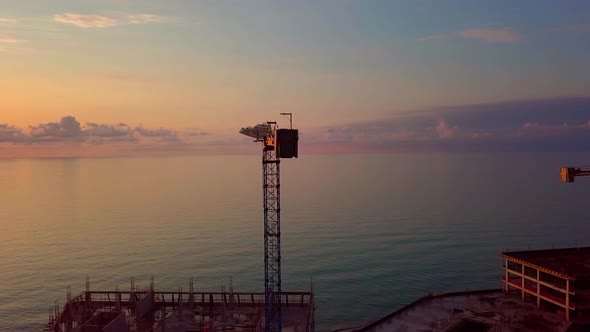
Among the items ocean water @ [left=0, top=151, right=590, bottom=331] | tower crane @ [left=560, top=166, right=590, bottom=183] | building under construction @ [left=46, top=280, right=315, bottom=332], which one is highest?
tower crane @ [left=560, top=166, right=590, bottom=183]

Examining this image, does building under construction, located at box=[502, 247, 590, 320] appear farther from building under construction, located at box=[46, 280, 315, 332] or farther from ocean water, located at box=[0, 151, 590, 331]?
building under construction, located at box=[46, 280, 315, 332]

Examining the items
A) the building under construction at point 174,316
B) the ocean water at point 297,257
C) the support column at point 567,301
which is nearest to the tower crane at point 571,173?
the ocean water at point 297,257

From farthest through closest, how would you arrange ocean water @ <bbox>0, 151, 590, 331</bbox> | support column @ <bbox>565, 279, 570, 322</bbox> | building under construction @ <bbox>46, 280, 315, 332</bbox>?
ocean water @ <bbox>0, 151, 590, 331</bbox> < support column @ <bbox>565, 279, 570, 322</bbox> < building under construction @ <bbox>46, 280, 315, 332</bbox>

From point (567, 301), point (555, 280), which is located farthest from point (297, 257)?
point (567, 301)

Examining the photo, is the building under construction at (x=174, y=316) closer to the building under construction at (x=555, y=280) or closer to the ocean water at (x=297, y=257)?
the ocean water at (x=297, y=257)

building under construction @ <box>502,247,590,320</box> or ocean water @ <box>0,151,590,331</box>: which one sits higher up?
building under construction @ <box>502,247,590,320</box>

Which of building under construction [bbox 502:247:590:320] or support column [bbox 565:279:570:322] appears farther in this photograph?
building under construction [bbox 502:247:590:320]


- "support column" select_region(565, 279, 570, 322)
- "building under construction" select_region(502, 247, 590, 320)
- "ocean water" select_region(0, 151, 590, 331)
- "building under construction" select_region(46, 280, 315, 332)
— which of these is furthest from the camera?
"ocean water" select_region(0, 151, 590, 331)

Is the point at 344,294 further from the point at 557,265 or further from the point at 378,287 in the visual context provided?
the point at 557,265

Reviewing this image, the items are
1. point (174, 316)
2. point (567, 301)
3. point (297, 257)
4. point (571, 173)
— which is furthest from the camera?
point (297, 257)

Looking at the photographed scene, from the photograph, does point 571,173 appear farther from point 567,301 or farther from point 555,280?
point 567,301

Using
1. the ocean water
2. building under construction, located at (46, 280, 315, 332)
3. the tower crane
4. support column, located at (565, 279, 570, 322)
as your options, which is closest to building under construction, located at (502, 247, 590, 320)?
→ support column, located at (565, 279, 570, 322)
